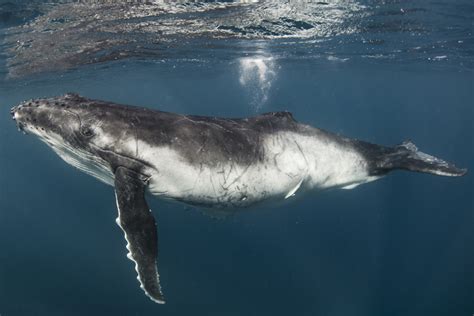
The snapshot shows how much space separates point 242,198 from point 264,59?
91.3ft

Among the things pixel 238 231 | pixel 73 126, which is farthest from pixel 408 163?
pixel 238 231

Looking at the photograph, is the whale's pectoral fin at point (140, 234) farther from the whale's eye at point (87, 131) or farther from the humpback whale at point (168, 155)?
the whale's eye at point (87, 131)

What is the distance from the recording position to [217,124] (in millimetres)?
6309

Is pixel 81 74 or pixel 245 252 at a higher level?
pixel 81 74

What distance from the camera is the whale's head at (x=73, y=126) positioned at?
539 cm

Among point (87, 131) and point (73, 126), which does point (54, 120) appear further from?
point (87, 131)

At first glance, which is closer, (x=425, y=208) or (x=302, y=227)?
(x=302, y=227)

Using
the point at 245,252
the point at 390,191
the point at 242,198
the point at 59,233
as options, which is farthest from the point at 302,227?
the point at 242,198

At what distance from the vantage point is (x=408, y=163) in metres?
7.59

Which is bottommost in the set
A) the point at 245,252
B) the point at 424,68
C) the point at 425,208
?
the point at 425,208

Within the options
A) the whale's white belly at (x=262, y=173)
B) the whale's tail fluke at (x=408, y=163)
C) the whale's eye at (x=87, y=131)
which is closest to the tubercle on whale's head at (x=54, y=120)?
the whale's eye at (x=87, y=131)

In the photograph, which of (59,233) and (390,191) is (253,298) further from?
(390,191)

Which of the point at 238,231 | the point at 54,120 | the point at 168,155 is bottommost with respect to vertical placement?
the point at 238,231

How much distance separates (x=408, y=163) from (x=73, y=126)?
6.52 meters
